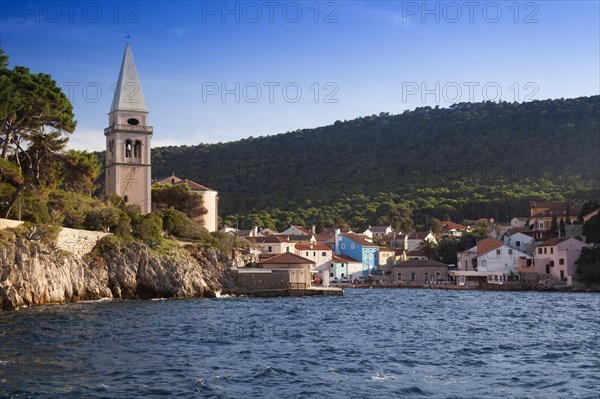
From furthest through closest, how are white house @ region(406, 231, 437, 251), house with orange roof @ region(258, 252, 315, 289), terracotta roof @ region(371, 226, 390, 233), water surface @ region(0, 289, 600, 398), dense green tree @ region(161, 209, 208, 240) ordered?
terracotta roof @ region(371, 226, 390, 233)
white house @ region(406, 231, 437, 251)
dense green tree @ region(161, 209, 208, 240)
house with orange roof @ region(258, 252, 315, 289)
water surface @ region(0, 289, 600, 398)

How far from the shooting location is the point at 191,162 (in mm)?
144125

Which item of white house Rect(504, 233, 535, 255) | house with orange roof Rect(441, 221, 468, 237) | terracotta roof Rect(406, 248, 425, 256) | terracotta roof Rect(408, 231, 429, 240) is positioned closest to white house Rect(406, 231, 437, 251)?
terracotta roof Rect(408, 231, 429, 240)

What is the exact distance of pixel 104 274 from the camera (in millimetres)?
46938

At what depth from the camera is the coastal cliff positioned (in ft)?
125

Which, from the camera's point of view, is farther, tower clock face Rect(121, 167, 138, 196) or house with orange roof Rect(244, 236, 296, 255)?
house with orange roof Rect(244, 236, 296, 255)

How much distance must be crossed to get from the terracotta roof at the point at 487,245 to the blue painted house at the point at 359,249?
15.9m

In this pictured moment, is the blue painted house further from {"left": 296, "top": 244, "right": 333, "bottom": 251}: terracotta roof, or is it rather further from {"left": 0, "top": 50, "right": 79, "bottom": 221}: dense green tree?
{"left": 0, "top": 50, "right": 79, "bottom": 221}: dense green tree

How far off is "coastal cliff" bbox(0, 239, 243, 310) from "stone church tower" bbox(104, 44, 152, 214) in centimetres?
837

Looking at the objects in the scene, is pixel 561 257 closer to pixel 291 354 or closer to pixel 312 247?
pixel 312 247

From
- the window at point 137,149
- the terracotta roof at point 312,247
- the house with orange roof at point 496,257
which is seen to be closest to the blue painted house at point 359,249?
the terracotta roof at point 312,247

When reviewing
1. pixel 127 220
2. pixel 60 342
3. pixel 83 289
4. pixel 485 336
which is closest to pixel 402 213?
pixel 127 220

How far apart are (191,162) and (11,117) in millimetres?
100861

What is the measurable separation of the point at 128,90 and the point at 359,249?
39399mm

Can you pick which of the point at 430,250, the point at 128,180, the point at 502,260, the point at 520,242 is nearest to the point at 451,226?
the point at 430,250
